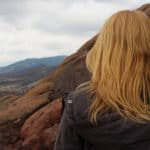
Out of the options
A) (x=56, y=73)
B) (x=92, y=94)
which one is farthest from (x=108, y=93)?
(x=56, y=73)

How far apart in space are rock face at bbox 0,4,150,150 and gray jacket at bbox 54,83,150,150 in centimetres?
1306

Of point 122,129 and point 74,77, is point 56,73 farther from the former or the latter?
point 122,129

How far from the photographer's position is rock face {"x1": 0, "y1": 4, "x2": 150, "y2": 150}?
19.8 m

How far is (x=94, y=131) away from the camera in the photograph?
4711 millimetres

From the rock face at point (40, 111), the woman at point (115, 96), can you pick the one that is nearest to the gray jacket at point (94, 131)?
the woman at point (115, 96)

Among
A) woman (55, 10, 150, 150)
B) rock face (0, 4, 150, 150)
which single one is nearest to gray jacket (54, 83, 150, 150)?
woman (55, 10, 150, 150)

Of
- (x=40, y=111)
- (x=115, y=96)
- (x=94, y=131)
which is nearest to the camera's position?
A: (x=115, y=96)

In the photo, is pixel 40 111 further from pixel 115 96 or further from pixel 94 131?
pixel 115 96

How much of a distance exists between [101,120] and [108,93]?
0.24 metres

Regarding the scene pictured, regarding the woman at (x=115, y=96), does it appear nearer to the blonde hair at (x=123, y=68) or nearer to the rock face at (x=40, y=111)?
the blonde hair at (x=123, y=68)

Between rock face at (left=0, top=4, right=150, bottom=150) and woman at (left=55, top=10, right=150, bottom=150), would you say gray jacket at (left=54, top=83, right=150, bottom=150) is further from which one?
rock face at (left=0, top=4, right=150, bottom=150)

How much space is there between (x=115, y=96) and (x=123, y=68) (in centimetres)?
26

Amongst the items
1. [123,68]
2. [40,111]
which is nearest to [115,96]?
[123,68]

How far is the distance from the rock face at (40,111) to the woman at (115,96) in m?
13.1
